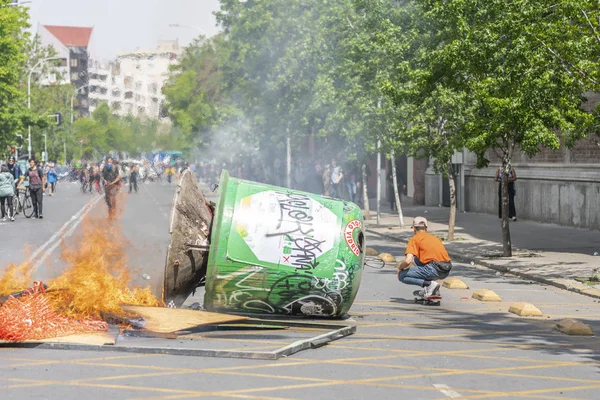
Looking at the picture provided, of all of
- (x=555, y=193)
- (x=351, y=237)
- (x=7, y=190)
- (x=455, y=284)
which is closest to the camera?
(x=351, y=237)

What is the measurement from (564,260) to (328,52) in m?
21.1

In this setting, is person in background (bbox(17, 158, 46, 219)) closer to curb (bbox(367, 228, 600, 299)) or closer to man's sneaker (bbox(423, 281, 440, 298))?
curb (bbox(367, 228, 600, 299))

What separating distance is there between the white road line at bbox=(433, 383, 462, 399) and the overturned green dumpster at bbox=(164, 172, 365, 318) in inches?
131

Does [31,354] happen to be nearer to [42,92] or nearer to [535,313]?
[535,313]

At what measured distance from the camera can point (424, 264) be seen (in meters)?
14.3

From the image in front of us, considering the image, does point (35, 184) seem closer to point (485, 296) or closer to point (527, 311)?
point (485, 296)

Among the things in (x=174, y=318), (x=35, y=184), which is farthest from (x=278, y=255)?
(x=35, y=184)

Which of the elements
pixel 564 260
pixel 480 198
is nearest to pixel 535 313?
pixel 564 260

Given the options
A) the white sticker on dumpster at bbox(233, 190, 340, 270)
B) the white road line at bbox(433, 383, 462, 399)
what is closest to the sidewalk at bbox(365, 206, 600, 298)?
the white sticker on dumpster at bbox(233, 190, 340, 270)

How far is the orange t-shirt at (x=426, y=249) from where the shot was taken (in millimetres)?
14250

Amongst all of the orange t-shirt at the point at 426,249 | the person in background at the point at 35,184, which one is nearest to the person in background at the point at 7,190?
the person in background at the point at 35,184

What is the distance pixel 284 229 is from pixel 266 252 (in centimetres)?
33

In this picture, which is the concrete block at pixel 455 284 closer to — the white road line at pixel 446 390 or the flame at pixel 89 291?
the flame at pixel 89 291

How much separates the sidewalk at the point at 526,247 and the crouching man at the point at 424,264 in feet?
9.38
